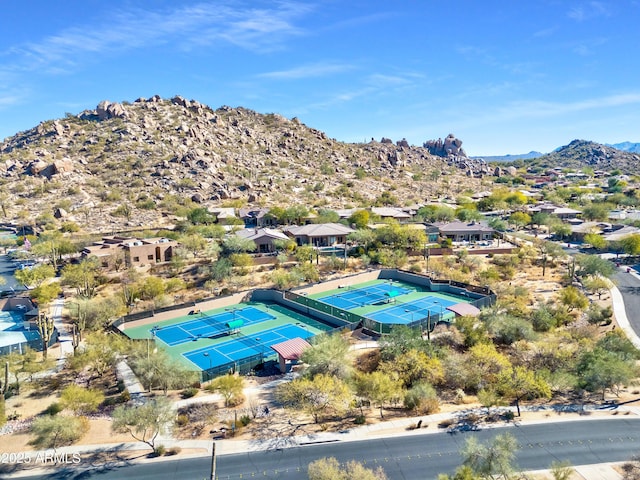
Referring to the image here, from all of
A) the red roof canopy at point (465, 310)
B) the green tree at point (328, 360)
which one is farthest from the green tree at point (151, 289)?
the red roof canopy at point (465, 310)

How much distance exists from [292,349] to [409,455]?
38.6 ft

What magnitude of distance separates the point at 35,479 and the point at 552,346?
3045 cm

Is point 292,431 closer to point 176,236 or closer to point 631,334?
point 631,334

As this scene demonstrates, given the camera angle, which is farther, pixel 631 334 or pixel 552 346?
pixel 631 334

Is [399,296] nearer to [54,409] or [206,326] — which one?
[206,326]

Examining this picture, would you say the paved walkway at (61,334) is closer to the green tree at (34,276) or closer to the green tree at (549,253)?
the green tree at (34,276)

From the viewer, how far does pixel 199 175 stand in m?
106

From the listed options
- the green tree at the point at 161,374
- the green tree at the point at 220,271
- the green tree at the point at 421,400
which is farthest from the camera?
the green tree at the point at 220,271

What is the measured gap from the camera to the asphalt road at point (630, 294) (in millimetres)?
37625

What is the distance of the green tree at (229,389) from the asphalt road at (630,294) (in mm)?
32161

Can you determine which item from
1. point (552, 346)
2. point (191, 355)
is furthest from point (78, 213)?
point (552, 346)

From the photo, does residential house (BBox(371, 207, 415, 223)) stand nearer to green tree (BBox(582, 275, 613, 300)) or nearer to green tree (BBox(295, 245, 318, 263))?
green tree (BBox(295, 245, 318, 263))

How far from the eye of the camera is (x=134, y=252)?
179ft

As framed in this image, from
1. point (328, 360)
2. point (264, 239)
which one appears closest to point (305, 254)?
point (264, 239)
